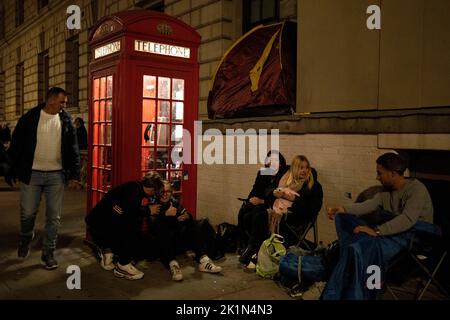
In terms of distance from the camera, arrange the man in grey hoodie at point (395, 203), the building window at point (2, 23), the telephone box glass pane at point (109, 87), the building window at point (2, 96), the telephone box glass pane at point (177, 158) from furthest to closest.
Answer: the building window at point (2, 96), the building window at point (2, 23), the telephone box glass pane at point (177, 158), the telephone box glass pane at point (109, 87), the man in grey hoodie at point (395, 203)

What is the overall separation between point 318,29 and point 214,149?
105 inches

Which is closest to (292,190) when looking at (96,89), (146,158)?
(146,158)

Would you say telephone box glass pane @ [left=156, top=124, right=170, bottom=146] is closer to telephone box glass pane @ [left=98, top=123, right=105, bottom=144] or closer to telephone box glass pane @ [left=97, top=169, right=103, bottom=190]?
telephone box glass pane @ [left=98, top=123, right=105, bottom=144]

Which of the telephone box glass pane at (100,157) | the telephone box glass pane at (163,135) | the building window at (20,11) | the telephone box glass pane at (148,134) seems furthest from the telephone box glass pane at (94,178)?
the building window at (20,11)

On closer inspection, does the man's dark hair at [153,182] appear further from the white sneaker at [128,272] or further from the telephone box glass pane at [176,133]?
the telephone box glass pane at [176,133]

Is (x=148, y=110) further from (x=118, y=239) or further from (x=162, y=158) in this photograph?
(x=118, y=239)

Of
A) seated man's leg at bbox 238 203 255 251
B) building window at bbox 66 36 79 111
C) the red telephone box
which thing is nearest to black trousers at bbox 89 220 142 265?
the red telephone box

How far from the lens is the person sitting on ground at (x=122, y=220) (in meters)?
4.78

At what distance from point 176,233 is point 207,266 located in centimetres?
56

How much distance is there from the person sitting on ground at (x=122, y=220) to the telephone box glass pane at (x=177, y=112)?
4.58 feet

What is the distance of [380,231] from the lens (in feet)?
12.7

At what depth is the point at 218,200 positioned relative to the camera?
759 cm

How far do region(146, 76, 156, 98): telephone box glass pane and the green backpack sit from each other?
234 cm

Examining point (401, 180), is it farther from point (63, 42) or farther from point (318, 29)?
point (63, 42)
